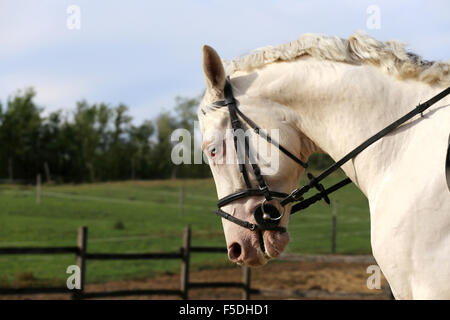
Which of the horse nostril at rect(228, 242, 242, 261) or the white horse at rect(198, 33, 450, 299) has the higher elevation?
the white horse at rect(198, 33, 450, 299)

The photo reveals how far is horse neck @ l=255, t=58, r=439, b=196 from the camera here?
2.59 metres

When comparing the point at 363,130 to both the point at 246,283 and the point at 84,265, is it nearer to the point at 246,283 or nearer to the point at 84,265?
the point at 84,265

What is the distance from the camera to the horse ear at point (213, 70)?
2.82 m

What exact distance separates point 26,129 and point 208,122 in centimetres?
5003

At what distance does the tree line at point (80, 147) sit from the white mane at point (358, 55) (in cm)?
3894

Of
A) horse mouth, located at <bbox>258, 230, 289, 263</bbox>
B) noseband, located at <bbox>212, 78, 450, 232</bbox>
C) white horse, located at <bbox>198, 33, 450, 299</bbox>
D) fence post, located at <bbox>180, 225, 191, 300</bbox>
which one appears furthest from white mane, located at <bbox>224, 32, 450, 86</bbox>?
fence post, located at <bbox>180, 225, 191, 300</bbox>

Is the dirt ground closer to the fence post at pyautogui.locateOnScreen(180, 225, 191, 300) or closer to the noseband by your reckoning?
the fence post at pyautogui.locateOnScreen(180, 225, 191, 300)

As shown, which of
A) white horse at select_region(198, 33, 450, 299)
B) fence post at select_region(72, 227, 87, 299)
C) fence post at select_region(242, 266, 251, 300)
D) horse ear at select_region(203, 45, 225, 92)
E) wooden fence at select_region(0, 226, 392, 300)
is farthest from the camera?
fence post at select_region(242, 266, 251, 300)

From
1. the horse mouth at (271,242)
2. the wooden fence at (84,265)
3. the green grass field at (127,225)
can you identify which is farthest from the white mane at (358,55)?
the green grass field at (127,225)

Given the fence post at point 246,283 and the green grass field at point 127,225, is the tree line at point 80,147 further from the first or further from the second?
the fence post at point 246,283

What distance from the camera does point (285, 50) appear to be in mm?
2932
